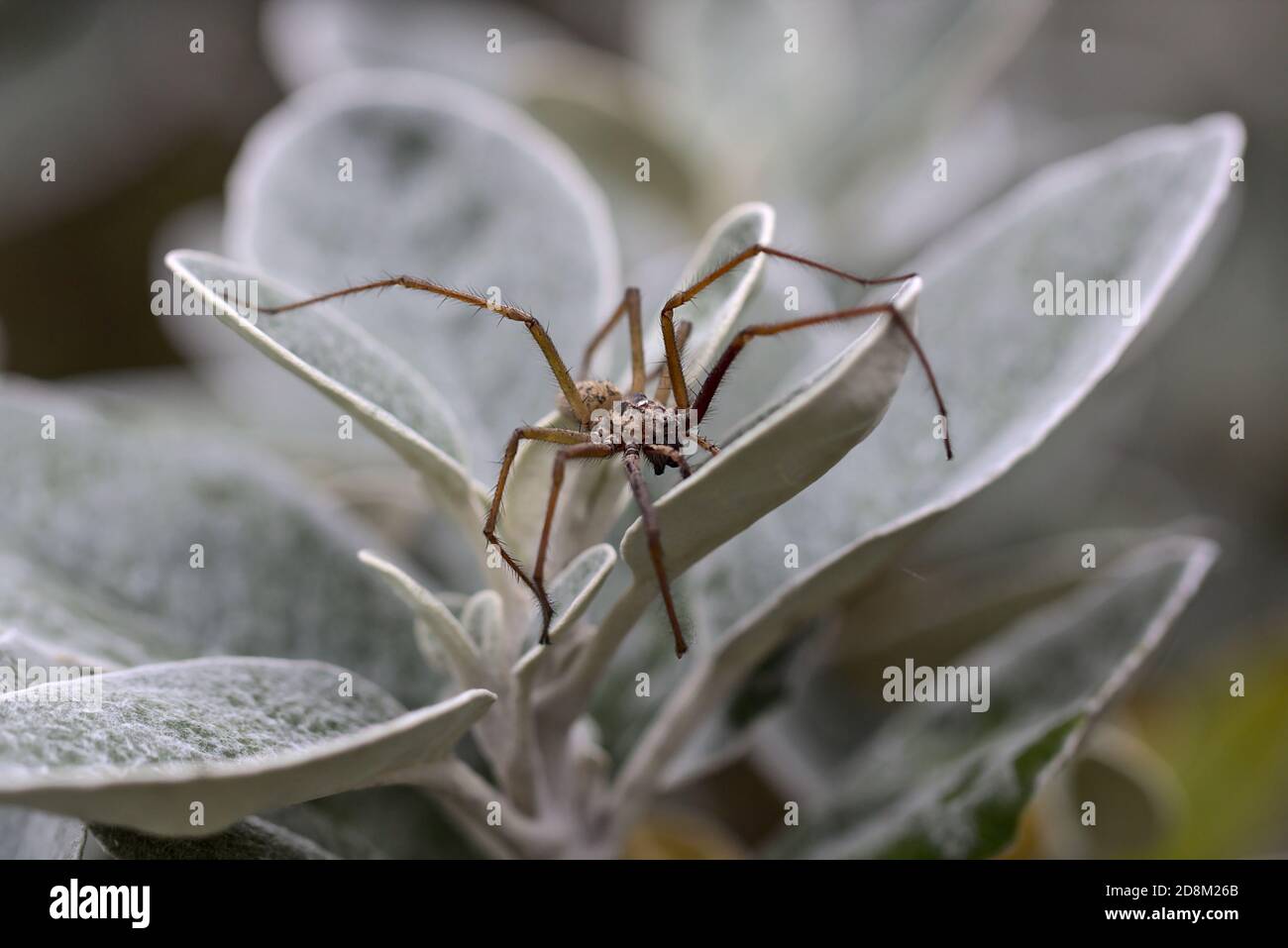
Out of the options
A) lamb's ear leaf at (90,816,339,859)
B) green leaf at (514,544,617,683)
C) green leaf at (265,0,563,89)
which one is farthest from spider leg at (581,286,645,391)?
green leaf at (265,0,563,89)

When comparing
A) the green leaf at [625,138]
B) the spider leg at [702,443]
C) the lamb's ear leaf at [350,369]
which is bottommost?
the spider leg at [702,443]

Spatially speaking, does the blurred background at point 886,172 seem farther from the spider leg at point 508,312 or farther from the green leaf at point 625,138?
the spider leg at point 508,312

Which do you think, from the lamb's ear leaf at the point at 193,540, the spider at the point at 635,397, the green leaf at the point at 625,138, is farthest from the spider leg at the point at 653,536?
the green leaf at the point at 625,138

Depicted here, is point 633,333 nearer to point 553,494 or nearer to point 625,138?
point 553,494

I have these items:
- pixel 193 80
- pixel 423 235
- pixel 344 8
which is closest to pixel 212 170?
pixel 193 80

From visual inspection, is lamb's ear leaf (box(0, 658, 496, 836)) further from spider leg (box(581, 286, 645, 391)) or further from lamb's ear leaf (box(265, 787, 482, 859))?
spider leg (box(581, 286, 645, 391))
